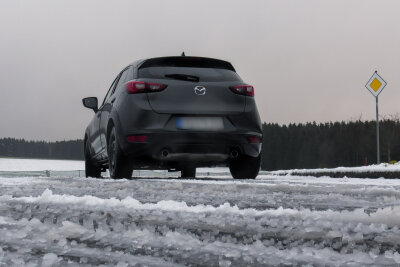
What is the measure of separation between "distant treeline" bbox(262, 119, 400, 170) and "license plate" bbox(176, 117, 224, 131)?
8965 cm

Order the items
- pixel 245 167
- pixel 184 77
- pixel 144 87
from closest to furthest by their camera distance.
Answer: pixel 144 87 → pixel 184 77 → pixel 245 167

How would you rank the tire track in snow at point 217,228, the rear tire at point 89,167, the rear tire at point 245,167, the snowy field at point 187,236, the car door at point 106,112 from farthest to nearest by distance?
the rear tire at point 89,167, the car door at point 106,112, the rear tire at point 245,167, the tire track in snow at point 217,228, the snowy field at point 187,236

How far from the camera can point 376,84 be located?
1864 centimetres

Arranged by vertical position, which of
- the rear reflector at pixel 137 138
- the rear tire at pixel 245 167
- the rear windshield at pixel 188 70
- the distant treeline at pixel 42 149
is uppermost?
the rear windshield at pixel 188 70

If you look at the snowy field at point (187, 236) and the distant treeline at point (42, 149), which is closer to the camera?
the snowy field at point (187, 236)

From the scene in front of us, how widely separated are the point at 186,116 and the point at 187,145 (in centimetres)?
36

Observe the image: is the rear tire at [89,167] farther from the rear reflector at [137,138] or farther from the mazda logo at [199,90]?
the mazda logo at [199,90]

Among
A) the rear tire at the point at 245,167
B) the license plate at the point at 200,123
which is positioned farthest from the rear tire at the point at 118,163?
the rear tire at the point at 245,167

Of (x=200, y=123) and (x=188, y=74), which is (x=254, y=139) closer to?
(x=200, y=123)

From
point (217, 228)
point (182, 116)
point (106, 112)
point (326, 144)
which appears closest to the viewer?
point (217, 228)

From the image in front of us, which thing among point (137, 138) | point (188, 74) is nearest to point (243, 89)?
point (188, 74)

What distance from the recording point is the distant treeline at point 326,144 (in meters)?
93.9

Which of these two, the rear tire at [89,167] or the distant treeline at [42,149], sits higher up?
the rear tire at [89,167]

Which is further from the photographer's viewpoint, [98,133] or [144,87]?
[98,133]
